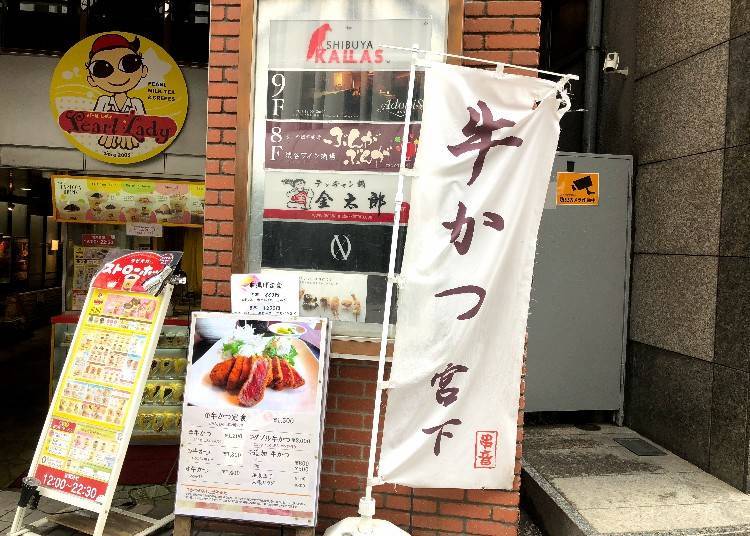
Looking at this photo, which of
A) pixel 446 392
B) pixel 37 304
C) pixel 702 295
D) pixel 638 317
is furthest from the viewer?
pixel 37 304

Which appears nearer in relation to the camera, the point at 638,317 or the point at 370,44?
the point at 370,44

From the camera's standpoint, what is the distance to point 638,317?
623 centimetres

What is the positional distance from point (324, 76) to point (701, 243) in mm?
3796

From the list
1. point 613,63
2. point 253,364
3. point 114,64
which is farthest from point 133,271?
point 613,63

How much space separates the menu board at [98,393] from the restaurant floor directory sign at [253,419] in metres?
0.49

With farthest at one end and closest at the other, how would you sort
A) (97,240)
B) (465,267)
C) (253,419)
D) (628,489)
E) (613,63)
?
(97,240) → (613,63) → (628,489) → (253,419) → (465,267)

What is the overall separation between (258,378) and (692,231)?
169 inches

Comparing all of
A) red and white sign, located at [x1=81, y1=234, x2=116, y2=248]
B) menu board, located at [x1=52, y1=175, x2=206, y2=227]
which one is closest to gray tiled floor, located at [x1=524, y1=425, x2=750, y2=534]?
menu board, located at [x1=52, y1=175, x2=206, y2=227]

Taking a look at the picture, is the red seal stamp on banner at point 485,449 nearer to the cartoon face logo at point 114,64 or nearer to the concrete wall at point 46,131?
the concrete wall at point 46,131

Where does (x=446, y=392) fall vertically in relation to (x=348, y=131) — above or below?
below

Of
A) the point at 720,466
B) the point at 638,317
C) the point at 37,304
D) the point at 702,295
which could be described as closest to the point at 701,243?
the point at 702,295

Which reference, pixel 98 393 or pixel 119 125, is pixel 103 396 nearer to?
pixel 98 393

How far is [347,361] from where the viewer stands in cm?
403

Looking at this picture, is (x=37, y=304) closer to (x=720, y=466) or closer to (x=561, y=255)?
(x=561, y=255)
